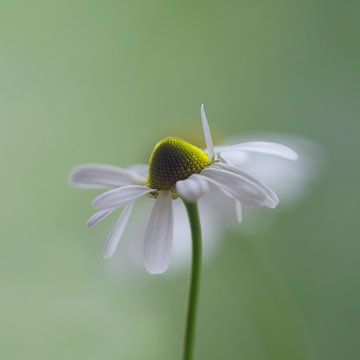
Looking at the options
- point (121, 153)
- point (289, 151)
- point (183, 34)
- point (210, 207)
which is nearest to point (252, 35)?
point (183, 34)

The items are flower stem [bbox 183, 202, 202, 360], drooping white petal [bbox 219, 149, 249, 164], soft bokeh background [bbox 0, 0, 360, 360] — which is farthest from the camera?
soft bokeh background [bbox 0, 0, 360, 360]

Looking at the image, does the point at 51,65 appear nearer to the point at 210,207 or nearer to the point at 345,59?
the point at 345,59

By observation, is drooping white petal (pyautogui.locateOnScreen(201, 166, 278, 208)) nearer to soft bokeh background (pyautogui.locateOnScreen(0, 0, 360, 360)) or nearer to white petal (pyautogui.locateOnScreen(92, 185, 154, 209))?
white petal (pyautogui.locateOnScreen(92, 185, 154, 209))

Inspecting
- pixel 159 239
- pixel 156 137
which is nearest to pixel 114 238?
pixel 159 239

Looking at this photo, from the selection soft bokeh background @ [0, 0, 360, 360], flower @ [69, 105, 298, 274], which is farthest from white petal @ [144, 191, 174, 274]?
soft bokeh background @ [0, 0, 360, 360]

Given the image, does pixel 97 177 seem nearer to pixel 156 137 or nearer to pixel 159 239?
pixel 159 239

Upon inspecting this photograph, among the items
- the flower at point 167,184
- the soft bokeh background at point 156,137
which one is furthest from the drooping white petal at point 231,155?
the soft bokeh background at point 156,137
